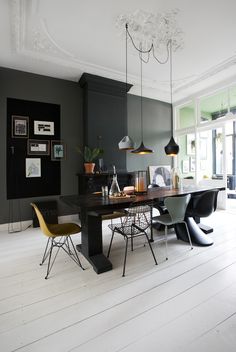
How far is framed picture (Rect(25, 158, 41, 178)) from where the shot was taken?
421 cm

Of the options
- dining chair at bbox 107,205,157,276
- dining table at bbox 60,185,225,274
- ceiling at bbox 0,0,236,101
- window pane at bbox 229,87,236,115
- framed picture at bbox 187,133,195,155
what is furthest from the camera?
framed picture at bbox 187,133,195,155

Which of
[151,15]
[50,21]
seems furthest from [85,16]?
[151,15]

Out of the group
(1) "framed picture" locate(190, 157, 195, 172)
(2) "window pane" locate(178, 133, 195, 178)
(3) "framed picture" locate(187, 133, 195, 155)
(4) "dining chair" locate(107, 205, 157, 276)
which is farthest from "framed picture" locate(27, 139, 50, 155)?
(1) "framed picture" locate(190, 157, 195, 172)

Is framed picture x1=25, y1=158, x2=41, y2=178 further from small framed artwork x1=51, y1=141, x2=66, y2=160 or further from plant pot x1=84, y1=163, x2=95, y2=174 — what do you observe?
plant pot x1=84, y1=163, x2=95, y2=174

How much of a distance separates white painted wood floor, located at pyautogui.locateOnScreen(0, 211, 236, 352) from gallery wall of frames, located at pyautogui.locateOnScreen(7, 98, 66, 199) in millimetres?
1811

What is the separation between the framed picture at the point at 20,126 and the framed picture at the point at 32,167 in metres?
0.54

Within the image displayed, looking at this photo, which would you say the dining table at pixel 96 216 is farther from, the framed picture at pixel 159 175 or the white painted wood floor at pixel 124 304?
the framed picture at pixel 159 175

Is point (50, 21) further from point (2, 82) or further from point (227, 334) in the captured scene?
point (227, 334)

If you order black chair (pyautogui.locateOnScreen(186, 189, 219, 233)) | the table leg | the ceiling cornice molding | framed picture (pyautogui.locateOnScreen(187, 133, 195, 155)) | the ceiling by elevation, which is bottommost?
the table leg

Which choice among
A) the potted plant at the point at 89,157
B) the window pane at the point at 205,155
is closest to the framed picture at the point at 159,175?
the window pane at the point at 205,155

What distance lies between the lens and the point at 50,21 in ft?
9.47

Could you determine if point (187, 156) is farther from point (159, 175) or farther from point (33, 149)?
point (33, 149)

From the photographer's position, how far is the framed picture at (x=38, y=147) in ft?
13.9

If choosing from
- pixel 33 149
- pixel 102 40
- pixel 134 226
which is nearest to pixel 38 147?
pixel 33 149
